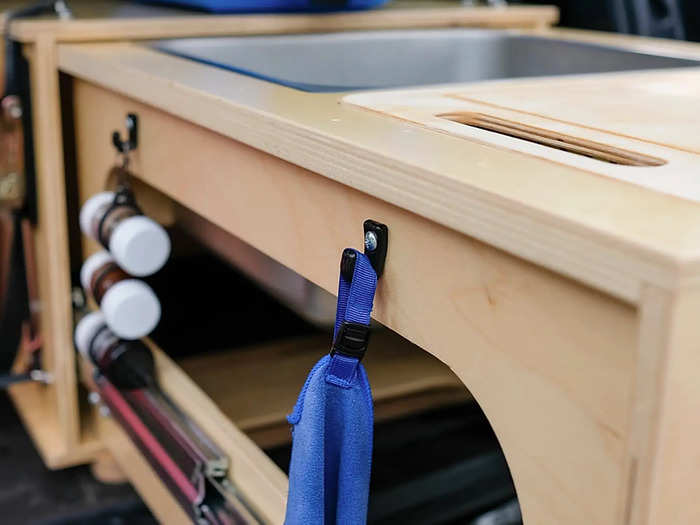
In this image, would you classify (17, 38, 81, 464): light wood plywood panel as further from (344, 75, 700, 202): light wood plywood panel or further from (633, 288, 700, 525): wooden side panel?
(633, 288, 700, 525): wooden side panel

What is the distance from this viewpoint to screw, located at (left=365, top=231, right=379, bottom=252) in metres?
0.72

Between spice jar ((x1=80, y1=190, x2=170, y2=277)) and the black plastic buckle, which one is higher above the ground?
the black plastic buckle

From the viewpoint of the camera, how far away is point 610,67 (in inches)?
60.0

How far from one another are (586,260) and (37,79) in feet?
3.61

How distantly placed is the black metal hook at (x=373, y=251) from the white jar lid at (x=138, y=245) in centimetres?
54

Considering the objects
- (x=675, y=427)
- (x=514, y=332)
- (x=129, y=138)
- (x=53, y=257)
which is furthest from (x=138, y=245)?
(x=675, y=427)

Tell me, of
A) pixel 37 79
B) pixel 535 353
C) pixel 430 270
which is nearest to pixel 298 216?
pixel 430 270

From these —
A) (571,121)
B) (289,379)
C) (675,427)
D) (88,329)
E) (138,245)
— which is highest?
(571,121)

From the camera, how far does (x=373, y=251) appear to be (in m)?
0.72

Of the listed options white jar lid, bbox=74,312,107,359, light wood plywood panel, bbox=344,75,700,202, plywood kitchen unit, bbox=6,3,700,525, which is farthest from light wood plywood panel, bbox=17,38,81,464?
light wood plywood panel, bbox=344,75,700,202

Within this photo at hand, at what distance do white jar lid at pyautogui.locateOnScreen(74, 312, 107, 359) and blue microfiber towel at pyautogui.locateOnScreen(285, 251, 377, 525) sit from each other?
0.68m

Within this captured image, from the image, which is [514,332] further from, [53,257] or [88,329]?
[53,257]

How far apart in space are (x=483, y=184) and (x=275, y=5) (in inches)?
43.5

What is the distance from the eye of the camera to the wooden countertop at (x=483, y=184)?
0.50m
